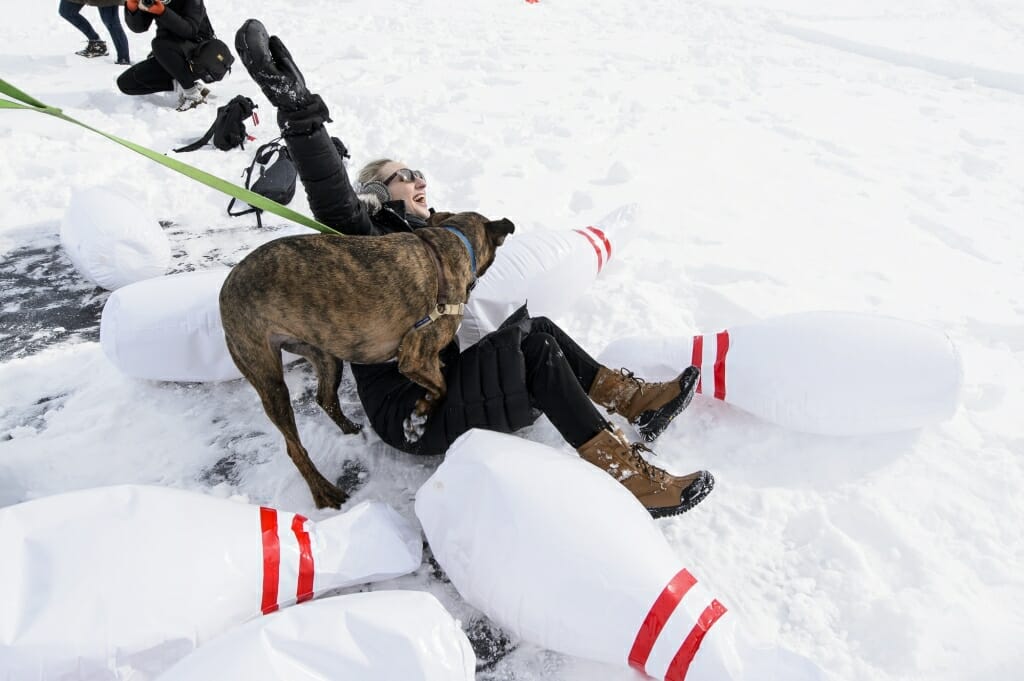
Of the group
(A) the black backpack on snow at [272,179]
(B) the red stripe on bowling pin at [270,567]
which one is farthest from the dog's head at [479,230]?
(A) the black backpack on snow at [272,179]

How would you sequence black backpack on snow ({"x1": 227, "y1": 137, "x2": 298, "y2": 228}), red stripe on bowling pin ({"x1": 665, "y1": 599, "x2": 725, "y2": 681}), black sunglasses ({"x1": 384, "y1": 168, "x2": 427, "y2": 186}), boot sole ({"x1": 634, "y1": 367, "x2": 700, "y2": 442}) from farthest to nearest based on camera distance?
black backpack on snow ({"x1": 227, "y1": 137, "x2": 298, "y2": 228}) → black sunglasses ({"x1": 384, "y1": 168, "x2": 427, "y2": 186}) → boot sole ({"x1": 634, "y1": 367, "x2": 700, "y2": 442}) → red stripe on bowling pin ({"x1": 665, "y1": 599, "x2": 725, "y2": 681})

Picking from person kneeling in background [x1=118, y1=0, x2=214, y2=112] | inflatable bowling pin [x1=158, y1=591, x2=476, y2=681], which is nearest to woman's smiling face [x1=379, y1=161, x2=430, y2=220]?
inflatable bowling pin [x1=158, y1=591, x2=476, y2=681]

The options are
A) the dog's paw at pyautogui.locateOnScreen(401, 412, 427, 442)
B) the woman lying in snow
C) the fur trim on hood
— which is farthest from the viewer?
the fur trim on hood

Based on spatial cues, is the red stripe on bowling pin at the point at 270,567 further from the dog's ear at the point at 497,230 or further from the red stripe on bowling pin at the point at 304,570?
the dog's ear at the point at 497,230

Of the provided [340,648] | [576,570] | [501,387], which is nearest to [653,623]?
[576,570]

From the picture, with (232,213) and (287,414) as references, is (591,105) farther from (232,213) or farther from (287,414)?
(287,414)

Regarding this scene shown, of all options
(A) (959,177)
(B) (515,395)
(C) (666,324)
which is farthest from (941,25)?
(B) (515,395)

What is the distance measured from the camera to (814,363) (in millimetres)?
2215

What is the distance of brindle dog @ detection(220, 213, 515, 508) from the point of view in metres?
1.91

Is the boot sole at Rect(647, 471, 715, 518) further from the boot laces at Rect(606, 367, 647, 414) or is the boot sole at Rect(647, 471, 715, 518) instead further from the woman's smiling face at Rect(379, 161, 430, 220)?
the woman's smiling face at Rect(379, 161, 430, 220)

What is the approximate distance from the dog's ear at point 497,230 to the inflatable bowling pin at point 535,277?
267mm

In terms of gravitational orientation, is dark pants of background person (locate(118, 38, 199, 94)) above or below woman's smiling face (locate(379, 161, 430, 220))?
above

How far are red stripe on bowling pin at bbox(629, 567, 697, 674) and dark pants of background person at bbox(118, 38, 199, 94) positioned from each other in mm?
5870

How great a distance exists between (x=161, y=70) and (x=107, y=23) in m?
1.53
